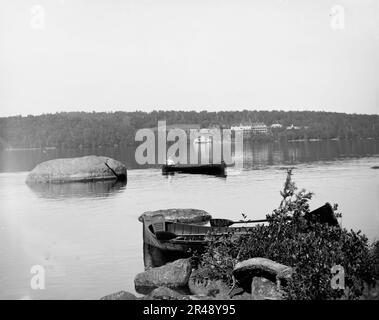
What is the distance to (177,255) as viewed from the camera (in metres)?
22.3

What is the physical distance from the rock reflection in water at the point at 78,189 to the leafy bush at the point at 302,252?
33805mm

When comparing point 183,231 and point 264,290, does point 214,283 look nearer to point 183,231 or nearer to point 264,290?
point 264,290

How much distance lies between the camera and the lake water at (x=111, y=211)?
21781 millimetres

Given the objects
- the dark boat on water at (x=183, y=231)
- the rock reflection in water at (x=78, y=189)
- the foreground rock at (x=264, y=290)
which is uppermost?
the dark boat on water at (x=183, y=231)

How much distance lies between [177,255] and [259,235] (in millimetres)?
4455

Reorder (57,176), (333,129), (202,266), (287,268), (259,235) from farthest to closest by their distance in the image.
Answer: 1. (333,129)
2. (57,176)
3. (202,266)
4. (259,235)
5. (287,268)

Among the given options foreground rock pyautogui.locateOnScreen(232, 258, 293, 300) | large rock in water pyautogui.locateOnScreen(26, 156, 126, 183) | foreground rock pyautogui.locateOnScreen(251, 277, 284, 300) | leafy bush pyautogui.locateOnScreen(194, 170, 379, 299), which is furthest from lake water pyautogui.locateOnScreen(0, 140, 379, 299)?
foreground rock pyautogui.locateOnScreen(251, 277, 284, 300)

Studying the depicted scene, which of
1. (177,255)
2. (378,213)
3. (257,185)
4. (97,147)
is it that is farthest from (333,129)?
(177,255)

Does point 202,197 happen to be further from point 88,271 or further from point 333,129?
point 333,129

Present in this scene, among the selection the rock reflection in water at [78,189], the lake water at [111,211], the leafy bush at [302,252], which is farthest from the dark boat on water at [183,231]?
the rock reflection in water at [78,189]

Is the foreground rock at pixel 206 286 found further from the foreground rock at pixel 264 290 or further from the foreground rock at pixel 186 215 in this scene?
the foreground rock at pixel 186 215

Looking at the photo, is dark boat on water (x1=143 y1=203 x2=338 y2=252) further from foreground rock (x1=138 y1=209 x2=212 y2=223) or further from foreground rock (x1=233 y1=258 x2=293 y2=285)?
foreground rock (x1=138 y1=209 x2=212 y2=223)

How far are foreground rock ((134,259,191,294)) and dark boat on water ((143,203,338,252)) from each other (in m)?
1.97

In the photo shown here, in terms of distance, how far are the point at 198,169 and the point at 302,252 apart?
6092 cm
